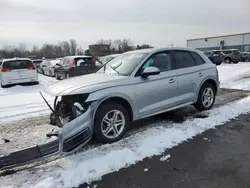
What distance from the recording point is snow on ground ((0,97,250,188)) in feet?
10.4

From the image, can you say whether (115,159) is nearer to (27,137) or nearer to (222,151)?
(222,151)

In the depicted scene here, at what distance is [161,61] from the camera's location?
5.20 meters

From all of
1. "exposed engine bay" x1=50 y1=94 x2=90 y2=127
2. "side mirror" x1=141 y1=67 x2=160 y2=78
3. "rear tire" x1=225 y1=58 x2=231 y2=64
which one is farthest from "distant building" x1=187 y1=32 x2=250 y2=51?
"exposed engine bay" x1=50 y1=94 x2=90 y2=127

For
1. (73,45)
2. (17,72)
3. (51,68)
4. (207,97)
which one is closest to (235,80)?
(207,97)

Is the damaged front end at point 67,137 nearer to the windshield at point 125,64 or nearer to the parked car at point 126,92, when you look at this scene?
the parked car at point 126,92

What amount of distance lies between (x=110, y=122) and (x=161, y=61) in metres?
1.92

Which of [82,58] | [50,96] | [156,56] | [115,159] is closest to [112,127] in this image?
[115,159]

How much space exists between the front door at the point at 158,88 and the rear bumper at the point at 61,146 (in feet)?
4.10

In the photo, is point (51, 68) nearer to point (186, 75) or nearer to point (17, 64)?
point (17, 64)

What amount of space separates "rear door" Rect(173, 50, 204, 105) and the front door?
0.20 meters

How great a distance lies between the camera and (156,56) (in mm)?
5121

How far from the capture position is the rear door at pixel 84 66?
12.7 m

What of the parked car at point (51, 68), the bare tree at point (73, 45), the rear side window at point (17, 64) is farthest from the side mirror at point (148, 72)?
the bare tree at point (73, 45)

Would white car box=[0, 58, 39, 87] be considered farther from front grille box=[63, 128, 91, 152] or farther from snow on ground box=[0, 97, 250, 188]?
front grille box=[63, 128, 91, 152]
